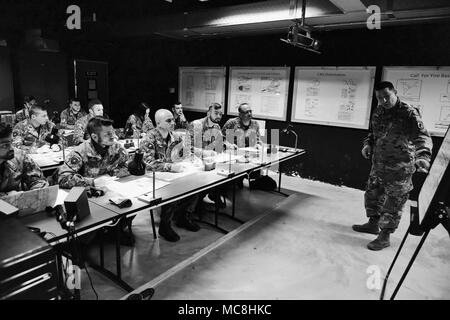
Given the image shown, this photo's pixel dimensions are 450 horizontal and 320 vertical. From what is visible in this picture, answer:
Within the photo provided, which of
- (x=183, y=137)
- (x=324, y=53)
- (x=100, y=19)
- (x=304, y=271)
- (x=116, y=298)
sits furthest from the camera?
(x=100, y=19)

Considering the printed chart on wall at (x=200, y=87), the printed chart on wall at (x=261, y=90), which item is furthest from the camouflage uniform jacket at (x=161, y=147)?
the printed chart on wall at (x=200, y=87)

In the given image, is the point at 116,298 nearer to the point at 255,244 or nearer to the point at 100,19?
the point at 255,244

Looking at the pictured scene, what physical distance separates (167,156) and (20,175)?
51.9 inches

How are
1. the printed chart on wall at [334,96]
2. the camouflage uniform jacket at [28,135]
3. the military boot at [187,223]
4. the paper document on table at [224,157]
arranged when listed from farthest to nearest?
the printed chart on wall at [334,96]
the camouflage uniform jacket at [28,135]
the paper document on table at [224,157]
the military boot at [187,223]

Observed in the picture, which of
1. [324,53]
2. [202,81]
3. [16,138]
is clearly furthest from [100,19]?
[324,53]

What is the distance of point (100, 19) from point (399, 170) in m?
5.20

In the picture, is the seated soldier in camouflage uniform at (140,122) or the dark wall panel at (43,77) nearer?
the seated soldier in camouflage uniform at (140,122)

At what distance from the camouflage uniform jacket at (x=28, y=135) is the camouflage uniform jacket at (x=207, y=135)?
1.83 m

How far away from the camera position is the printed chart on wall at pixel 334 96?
179 inches

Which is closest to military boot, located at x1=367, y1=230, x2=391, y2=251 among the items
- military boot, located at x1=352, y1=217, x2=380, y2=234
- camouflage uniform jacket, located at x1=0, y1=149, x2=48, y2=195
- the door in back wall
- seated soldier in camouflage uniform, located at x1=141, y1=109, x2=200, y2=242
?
military boot, located at x1=352, y1=217, x2=380, y2=234

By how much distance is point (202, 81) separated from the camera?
6074 mm

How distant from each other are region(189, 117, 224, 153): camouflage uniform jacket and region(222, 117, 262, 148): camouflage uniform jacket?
8.8 inches

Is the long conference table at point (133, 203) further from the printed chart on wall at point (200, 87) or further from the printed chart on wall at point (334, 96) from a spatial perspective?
the printed chart on wall at point (200, 87)

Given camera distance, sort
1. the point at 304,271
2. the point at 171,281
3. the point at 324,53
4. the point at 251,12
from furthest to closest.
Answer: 1. the point at 324,53
2. the point at 251,12
3. the point at 304,271
4. the point at 171,281
